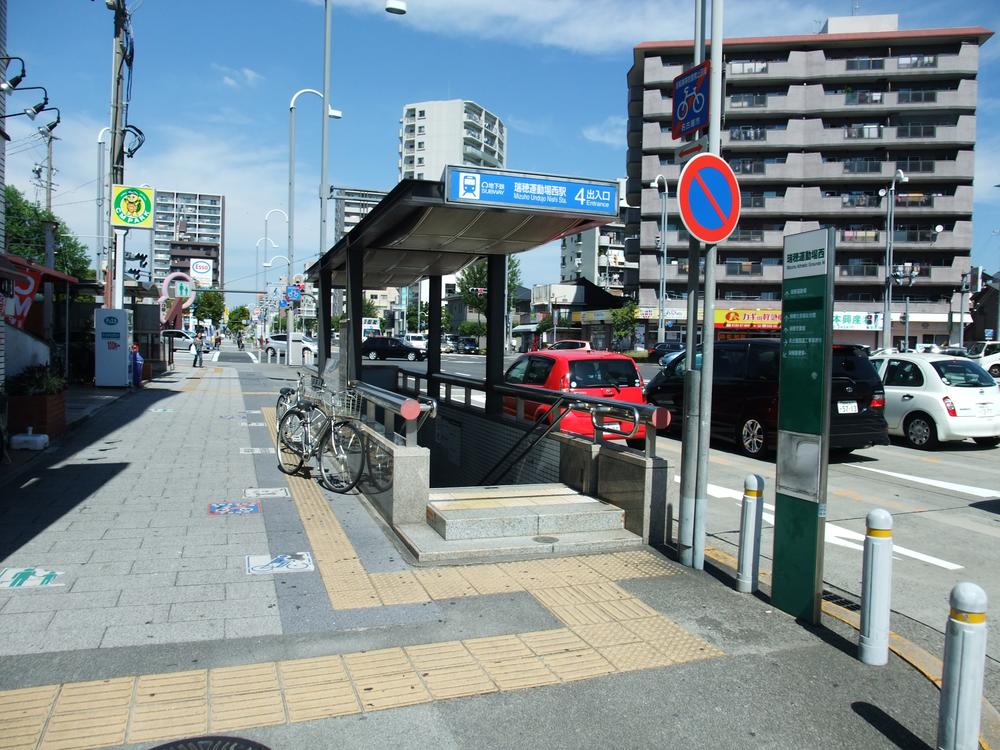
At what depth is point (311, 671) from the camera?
13.1 feet

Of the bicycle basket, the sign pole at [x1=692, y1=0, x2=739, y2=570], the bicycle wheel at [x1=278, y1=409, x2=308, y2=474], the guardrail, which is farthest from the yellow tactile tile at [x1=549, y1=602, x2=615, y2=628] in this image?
the bicycle wheel at [x1=278, y1=409, x2=308, y2=474]

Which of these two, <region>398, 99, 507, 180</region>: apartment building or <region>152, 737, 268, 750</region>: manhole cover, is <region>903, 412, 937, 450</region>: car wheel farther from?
<region>398, 99, 507, 180</region>: apartment building

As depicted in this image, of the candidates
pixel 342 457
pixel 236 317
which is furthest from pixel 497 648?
pixel 236 317

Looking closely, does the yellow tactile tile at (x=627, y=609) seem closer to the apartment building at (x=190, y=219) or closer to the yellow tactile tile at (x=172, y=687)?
the yellow tactile tile at (x=172, y=687)

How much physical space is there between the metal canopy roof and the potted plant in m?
4.29

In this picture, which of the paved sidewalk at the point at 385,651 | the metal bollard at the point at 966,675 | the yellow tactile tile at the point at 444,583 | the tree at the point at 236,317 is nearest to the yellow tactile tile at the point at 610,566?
the paved sidewalk at the point at 385,651

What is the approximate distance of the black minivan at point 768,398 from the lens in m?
11.4

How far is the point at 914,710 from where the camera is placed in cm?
378

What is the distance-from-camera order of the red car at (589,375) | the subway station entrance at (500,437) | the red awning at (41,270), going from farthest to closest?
1. the red awning at (41,270)
2. the red car at (589,375)
3. the subway station entrance at (500,437)

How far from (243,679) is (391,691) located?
78 centimetres

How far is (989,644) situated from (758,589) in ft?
4.65

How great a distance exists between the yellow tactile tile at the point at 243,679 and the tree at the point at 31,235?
178ft

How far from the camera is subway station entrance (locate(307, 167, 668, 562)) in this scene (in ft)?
20.8

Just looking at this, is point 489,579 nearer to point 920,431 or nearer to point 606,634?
point 606,634
